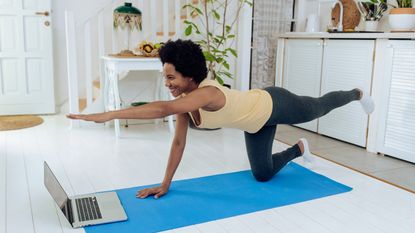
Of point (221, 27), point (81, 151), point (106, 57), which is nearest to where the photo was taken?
point (81, 151)

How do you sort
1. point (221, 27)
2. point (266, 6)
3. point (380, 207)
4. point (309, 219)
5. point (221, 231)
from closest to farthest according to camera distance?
1. point (221, 231)
2. point (309, 219)
3. point (380, 207)
4. point (221, 27)
5. point (266, 6)

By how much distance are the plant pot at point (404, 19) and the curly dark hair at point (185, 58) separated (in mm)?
1907

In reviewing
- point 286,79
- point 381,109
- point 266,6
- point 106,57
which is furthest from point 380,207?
point 266,6

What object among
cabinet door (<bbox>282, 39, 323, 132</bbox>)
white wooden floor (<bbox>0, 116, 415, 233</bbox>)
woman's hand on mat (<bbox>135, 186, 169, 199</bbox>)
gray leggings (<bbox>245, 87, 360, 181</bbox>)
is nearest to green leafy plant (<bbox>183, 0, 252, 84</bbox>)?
cabinet door (<bbox>282, 39, 323, 132</bbox>)

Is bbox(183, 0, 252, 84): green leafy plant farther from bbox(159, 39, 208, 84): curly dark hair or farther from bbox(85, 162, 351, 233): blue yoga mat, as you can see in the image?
bbox(159, 39, 208, 84): curly dark hair

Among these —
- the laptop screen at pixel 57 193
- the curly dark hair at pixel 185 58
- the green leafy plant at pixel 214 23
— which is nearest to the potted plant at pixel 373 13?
the green leafy plant at pixel 214 23

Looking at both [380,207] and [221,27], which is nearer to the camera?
[380,207]

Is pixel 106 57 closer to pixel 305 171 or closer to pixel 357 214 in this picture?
pixel 305 171

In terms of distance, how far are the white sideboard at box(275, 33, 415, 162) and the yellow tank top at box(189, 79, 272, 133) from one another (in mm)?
1353

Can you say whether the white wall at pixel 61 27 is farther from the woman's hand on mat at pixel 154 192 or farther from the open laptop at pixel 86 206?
the woman's hand on mat at pixel 154 192

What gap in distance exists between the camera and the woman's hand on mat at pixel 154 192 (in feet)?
7.13

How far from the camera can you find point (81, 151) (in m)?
3.09

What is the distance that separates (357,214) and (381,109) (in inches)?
53.4

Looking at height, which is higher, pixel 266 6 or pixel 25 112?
pixel 266 6
